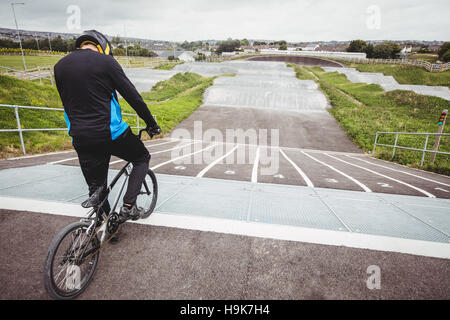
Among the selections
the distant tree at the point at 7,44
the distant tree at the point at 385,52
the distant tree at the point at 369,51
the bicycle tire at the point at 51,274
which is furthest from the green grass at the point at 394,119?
the distant tree at the point at 369,51

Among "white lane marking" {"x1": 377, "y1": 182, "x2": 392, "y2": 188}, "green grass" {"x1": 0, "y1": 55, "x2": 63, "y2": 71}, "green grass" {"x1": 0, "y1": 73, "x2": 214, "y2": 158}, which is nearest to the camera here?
"white lane marking" {"x1": 377, "y1": 182, "x2": 392, "y2": 188}

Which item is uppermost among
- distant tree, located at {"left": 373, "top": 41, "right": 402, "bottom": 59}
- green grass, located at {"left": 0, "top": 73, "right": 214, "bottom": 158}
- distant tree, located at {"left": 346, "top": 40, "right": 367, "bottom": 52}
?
distant tree, located at {"left": 346, "top": 40, "right": 367, "bottom": 52}

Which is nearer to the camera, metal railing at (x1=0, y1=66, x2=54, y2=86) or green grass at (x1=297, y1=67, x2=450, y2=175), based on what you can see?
green grass at (x1=297, y1=67, x2=450, y2=175)

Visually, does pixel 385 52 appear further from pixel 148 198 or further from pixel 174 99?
pixel 148 198

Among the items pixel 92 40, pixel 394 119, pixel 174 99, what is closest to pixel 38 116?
pixel 92 40

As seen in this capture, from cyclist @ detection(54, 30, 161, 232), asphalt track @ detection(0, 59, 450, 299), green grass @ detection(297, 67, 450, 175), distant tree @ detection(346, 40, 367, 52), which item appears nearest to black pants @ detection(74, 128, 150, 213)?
cyclist @ detection(54, 30, 161, 232)

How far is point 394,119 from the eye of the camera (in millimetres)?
20688

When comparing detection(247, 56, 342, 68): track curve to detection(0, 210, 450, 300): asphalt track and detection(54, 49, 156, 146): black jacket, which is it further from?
detection(54, 49, 156, 146): black jacket

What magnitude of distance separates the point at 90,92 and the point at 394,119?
2473 centimetres

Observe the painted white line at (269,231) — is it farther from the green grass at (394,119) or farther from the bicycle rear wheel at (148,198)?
the green grass at (394,119)

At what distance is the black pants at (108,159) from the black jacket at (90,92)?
10 cm

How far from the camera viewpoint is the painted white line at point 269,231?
110 inches

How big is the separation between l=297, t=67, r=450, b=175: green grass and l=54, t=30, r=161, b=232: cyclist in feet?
36.2

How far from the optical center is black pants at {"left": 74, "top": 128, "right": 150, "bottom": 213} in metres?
2.39
